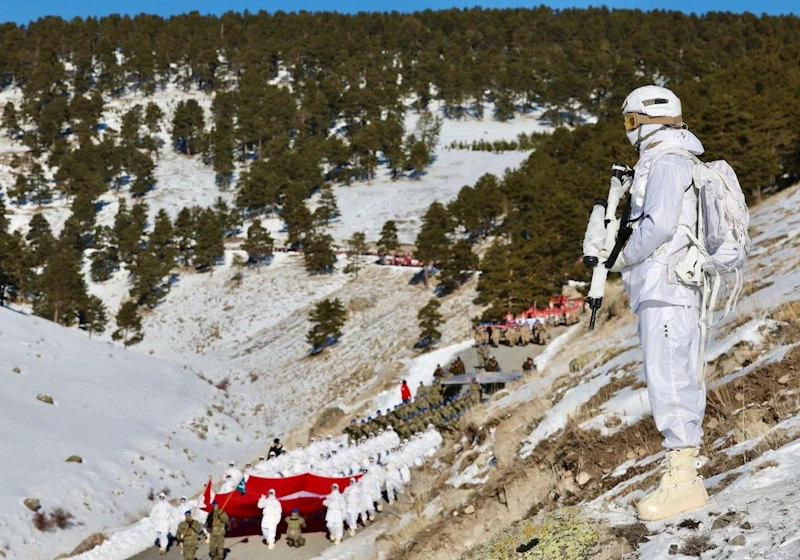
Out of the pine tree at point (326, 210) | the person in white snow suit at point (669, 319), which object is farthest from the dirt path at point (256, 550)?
the pine tree at point (326, 210)

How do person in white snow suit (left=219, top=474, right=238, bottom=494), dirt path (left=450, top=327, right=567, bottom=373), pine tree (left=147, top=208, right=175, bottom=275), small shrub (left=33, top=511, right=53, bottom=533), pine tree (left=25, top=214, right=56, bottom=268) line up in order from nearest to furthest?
1. person in white snow suit (left=219, top=474, right=238, bottom=494)
2. small shrub (left=33, top=511, right=53, bottom=533)
3. dirt path (left=450, top=327, right=567, bottom=373)
4. pine tree (left=25, top=214, right=56, bottom=268)
5. pine tree (left=147, top=208, right=175, bottom=275)

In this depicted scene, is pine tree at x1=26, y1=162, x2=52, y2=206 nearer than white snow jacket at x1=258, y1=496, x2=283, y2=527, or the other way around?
white snow jacket at x1=258, y1=496, x2=283, y2=527

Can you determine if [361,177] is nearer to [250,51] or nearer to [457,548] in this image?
[250,51]

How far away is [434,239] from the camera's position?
72750 mm

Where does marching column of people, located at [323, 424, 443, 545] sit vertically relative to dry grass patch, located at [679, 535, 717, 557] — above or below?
below

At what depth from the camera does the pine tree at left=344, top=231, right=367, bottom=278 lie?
8206 centimetres

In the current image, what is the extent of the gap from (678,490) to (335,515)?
12262 millimetres

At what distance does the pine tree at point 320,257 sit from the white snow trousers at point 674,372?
79059 mm

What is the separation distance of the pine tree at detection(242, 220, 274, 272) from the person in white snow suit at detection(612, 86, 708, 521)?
84778 millimetres

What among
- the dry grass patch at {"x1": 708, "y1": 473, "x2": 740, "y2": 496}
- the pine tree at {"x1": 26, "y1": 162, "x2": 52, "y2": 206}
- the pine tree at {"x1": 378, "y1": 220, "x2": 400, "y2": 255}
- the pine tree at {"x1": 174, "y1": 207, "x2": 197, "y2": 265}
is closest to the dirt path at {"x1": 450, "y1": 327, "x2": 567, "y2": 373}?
the dry grass patch at {"x1": 708, "y1": 473, "x2": 740, "y2": 496}

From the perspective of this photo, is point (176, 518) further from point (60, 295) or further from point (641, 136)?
point (60, 295)

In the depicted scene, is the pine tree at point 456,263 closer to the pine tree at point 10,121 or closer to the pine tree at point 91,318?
the pine tree at point 91,318

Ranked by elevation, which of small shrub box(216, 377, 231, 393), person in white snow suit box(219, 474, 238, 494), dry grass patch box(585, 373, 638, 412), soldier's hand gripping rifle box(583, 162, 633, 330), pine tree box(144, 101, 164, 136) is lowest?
person in white snow suit box(219, 474, 238, 494)

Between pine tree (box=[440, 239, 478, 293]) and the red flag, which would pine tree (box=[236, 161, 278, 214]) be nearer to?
pine tree (box=[440, 239, 478, 293])
